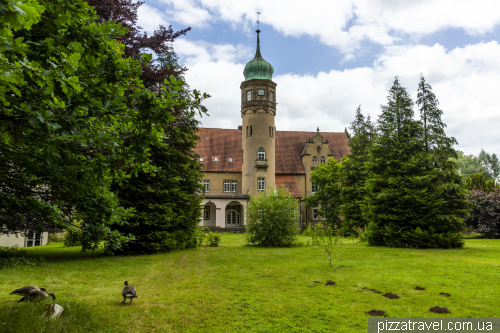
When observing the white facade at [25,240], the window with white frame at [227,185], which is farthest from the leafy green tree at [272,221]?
the window with white frame at [227,185]

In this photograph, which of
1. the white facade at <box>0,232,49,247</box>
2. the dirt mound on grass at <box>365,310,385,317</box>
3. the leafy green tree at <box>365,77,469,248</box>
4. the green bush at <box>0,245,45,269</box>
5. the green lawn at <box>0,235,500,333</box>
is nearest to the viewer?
the green lawn at <box>0,235,500,333</box>

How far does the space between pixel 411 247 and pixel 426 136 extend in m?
7.08

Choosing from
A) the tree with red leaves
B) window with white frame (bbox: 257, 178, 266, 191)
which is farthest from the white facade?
window with white frame (bbox: 257, 178, 266, 191)

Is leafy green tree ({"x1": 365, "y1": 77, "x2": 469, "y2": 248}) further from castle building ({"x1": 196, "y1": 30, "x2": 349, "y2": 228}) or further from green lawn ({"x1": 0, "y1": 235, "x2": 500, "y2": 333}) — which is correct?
castle building ({"x1": 196, "y1": 30, "x2": 349, "y2": 228})

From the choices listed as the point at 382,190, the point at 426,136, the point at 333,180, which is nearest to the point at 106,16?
the point at 382,190

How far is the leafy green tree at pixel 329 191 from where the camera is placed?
35531 millimetres

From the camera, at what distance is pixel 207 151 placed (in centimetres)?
4756

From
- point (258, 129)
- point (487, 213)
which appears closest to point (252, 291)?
point (487, 213)

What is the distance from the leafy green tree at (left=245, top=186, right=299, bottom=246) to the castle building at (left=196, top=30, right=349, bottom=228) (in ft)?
57.0

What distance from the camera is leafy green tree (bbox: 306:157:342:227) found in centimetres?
Result: 3553

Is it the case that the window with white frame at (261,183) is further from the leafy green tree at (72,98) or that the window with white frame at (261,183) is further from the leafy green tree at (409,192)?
the leafy green tree at (72,98)

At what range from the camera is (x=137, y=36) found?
15.7 metres

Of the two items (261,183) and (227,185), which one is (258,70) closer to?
(261,183)

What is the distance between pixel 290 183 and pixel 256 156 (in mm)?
6734
